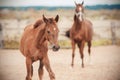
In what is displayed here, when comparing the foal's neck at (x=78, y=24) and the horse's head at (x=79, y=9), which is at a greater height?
the horse's head at (x=79, y=9)

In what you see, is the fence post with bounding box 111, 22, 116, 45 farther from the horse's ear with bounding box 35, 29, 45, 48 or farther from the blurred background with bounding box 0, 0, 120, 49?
the horse's ear with bounding box 35, 29, 45, 48

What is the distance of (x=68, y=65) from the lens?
359 cm

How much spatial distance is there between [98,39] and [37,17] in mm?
566

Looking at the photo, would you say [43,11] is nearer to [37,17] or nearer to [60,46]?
[37,17]

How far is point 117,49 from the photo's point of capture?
3646 millimetres

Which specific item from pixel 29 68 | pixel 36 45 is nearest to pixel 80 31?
pixel 36 45

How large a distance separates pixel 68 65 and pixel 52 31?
37cm

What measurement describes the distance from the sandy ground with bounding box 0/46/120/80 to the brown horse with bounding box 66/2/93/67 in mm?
63

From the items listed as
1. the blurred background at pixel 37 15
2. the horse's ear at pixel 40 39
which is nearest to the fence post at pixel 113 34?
the blurred background at pixel 37 15

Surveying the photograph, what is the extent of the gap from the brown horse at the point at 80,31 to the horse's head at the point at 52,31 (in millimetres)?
202

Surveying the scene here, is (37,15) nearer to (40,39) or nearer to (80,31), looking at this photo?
(40,39)

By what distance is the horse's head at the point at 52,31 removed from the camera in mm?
3383

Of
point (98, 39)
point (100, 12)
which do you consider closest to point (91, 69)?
point (98, 39)

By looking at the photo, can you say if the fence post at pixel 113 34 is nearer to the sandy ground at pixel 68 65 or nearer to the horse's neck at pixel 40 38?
the sandy ground at pixel 68 65
